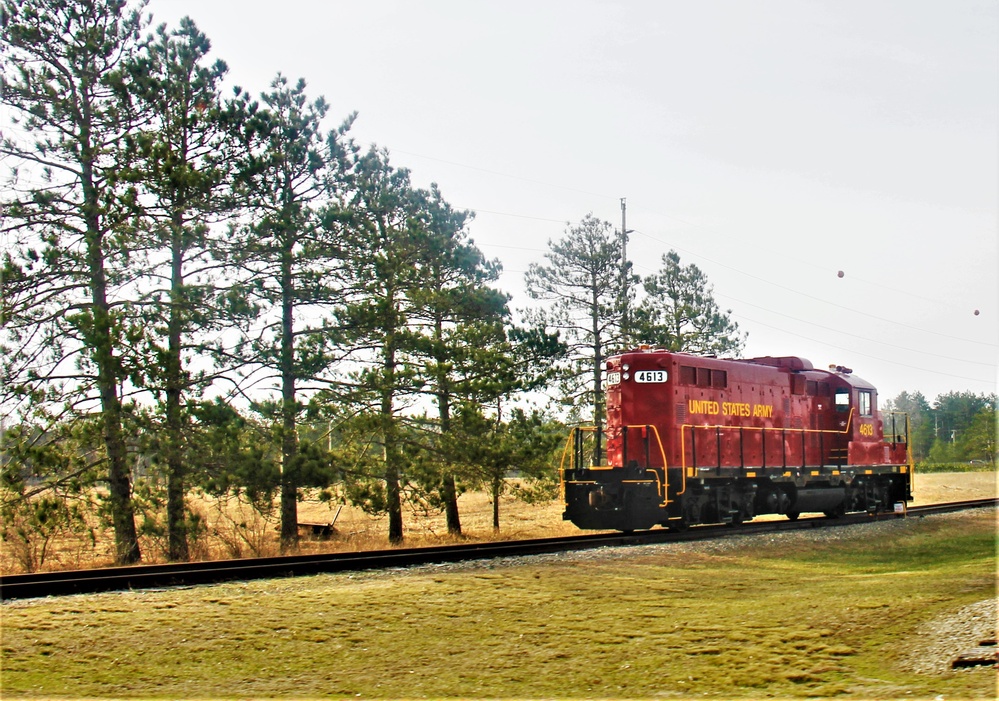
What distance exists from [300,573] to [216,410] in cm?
785

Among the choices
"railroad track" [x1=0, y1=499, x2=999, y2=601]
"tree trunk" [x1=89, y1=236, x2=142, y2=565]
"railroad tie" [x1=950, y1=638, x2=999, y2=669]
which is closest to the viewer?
"railroad tie" [x1=950, y1=638, x2=999, y2=669]

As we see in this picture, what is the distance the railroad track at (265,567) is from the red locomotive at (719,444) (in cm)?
116

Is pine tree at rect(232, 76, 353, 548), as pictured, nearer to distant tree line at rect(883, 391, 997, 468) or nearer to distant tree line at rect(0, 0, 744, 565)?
distant tree line at rect(0, 0, 744, 565)

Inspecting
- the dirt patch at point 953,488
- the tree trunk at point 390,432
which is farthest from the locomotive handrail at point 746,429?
the dirt patch at point 953,488

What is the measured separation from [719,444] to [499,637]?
13.4 metres

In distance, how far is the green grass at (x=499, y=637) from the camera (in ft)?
24.7

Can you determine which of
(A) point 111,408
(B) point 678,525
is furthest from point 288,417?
(B) point 678,525

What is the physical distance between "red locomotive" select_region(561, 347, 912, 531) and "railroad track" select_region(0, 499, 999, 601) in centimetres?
116

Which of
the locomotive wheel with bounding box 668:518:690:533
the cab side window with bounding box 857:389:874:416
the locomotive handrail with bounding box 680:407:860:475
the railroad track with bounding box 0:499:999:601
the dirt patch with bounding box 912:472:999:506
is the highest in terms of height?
the cab side window with bounding box 857:389:874:416

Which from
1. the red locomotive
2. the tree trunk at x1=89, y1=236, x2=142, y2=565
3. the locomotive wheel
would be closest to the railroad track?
the locomotive wheel

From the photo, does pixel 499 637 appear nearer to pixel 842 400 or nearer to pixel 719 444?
pixel 719 444

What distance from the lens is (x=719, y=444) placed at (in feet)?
71.6

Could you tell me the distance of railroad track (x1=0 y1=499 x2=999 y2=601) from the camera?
12016 millimetres

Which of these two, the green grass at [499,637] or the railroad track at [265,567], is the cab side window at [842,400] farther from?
the green grass at [499,637]
